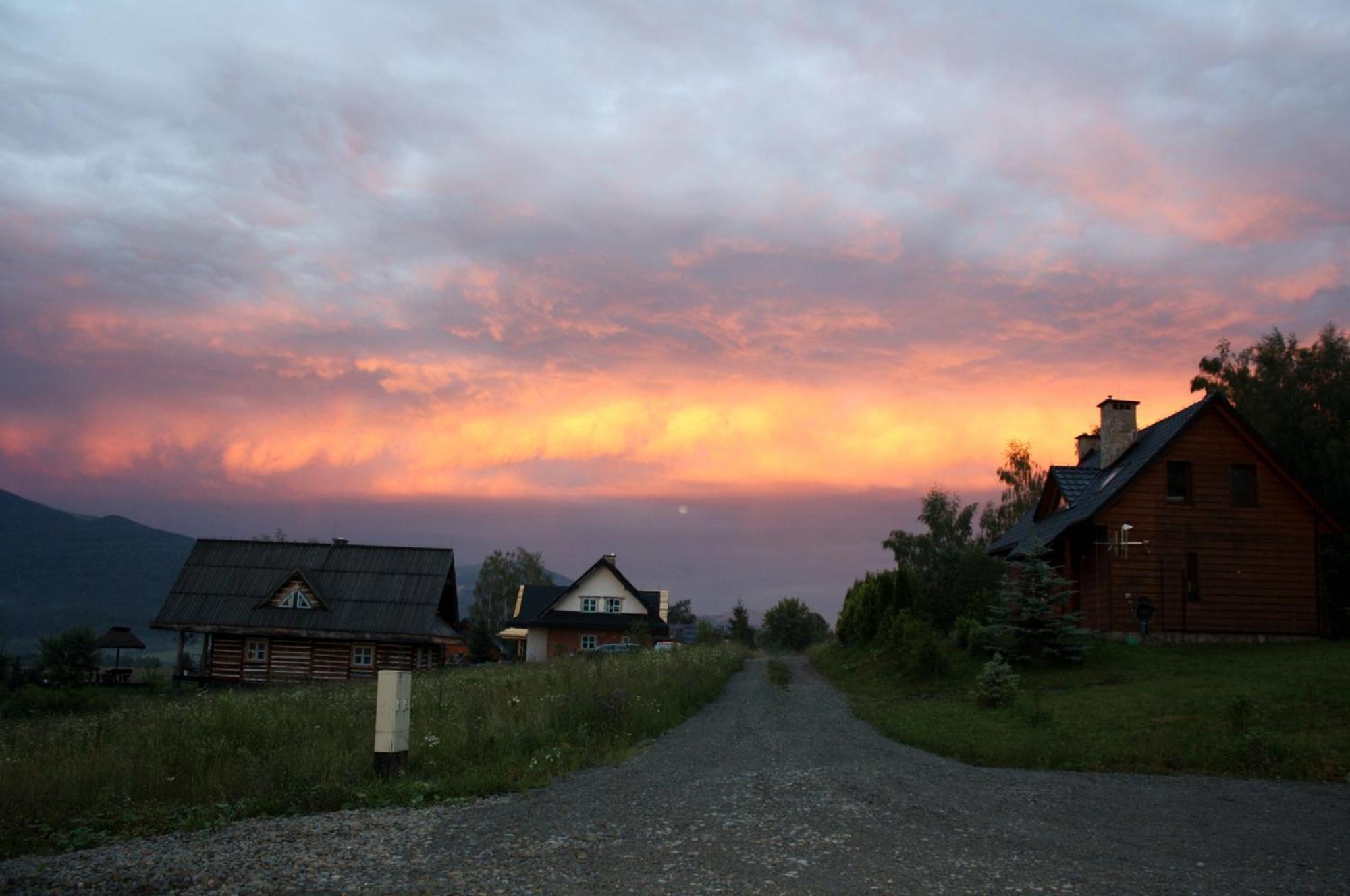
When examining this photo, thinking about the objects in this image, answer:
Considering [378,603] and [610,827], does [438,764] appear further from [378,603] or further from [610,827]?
[378,603]

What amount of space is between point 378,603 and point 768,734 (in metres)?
31.6

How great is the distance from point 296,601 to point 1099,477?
115ft

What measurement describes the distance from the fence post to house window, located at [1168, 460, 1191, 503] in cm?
2566

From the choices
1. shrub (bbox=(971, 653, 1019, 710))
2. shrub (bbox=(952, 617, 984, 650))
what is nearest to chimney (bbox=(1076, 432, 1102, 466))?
shrub (bbox=(952, 617, 984, 650))

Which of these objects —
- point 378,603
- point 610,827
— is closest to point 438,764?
point 610,827

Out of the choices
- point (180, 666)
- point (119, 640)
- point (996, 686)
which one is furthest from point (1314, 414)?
point (119, 640)

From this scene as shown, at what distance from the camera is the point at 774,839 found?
8617 millimetres

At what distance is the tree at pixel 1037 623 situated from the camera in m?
25.2

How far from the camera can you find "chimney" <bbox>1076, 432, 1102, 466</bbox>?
39656 millimetres

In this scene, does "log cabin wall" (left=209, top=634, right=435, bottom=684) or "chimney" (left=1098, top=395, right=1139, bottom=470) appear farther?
"log cabin wall" (left=209, top=634, right=435, bottom=684)

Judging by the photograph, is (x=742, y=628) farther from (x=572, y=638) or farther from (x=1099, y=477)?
(x=1099, y=477)

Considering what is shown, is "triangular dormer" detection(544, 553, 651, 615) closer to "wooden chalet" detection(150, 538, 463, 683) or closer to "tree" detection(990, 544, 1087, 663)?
"wooden chalet" detection(150, 538, 463, 683)

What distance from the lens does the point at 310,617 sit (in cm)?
4528

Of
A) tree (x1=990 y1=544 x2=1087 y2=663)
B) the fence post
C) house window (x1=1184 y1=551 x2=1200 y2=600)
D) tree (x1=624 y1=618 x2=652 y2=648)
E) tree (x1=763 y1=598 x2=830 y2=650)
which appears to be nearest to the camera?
the fence post
